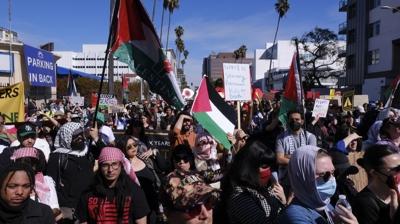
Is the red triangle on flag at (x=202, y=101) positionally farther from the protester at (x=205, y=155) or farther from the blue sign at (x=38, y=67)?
the blue sign at (x=38, y=67)

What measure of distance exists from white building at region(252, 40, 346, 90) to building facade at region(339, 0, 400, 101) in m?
20.0

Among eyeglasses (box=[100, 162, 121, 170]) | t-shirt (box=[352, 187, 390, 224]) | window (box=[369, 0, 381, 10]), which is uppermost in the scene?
window (box=[369, 0, 381, 10])

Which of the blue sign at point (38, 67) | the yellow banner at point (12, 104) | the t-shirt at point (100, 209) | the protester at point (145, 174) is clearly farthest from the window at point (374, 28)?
the t-shirt at point (100, 209)

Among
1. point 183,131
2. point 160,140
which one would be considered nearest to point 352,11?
point 160,140

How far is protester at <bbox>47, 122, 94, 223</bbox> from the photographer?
5.50 meters

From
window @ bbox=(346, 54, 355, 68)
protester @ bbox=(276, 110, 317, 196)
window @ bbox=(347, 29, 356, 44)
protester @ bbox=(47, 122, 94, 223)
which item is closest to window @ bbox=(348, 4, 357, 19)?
window @ bbox=(347, 29, 356, 44)

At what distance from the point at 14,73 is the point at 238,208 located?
38.6 metres

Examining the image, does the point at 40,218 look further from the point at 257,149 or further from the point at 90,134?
the point at 90,134

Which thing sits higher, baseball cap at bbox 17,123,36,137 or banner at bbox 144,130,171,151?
baseball cap at bbox 17,123,36,137

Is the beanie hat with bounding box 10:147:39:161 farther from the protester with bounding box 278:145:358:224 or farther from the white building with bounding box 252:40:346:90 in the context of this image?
the white building with bounding box 252:40:346:90

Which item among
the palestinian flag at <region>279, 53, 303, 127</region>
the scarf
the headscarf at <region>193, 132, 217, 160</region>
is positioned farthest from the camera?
the palestinian flag at <region>279, 53, 303, 127</region>

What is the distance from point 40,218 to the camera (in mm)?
3691

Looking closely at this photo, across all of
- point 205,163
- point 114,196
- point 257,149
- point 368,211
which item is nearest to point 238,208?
point 257,149

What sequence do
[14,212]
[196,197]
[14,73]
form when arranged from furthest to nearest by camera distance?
[14,73] → [14,212] → [196,197]
